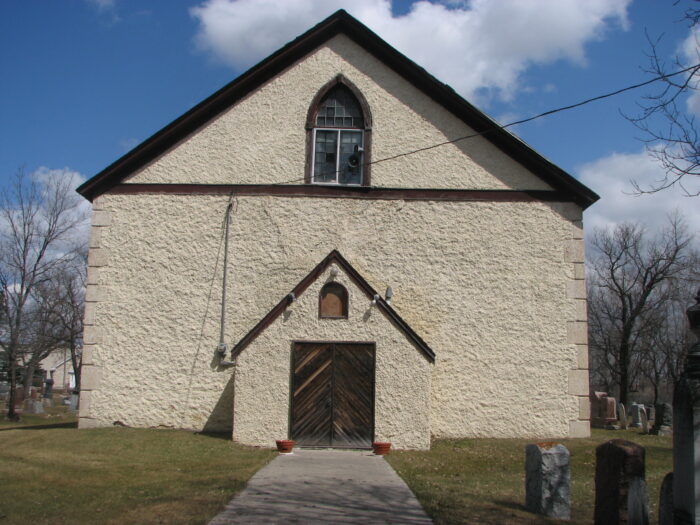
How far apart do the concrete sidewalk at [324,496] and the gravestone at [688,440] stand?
2617 millimetres

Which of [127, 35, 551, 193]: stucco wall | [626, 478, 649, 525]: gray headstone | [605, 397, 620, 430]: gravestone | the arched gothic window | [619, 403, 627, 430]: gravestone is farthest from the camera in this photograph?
[605, 397, 620, 430]: gravestone

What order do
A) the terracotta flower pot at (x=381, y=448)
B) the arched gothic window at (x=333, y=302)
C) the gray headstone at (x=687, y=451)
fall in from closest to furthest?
the gray headstone at (x=687, y=451) → the terracotta flower pot at (x=381, y=448) → the arched gothic window at (x=333, y=302)

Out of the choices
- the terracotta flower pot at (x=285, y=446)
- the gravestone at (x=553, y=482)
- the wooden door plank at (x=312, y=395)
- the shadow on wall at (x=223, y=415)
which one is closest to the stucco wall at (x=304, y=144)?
the wooden door plank at (x=312, y=395)

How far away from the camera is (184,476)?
10.2m

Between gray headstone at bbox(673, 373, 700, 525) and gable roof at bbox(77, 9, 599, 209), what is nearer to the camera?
gray headstone at bbox(673, 373, 700, 525)

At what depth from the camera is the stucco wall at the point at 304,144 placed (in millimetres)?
16016

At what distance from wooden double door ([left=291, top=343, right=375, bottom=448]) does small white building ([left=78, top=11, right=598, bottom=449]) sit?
1.59 metres

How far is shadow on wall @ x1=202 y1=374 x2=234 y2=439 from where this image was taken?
15.2 meters

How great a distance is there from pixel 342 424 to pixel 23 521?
7226 millimetres

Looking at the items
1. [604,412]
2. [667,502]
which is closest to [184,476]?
[667,502]

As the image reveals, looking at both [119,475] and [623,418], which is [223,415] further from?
[623,418]

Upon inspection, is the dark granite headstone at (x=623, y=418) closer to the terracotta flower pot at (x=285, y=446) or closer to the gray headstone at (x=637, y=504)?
the terracotta flower pot at (x=285, y=446)

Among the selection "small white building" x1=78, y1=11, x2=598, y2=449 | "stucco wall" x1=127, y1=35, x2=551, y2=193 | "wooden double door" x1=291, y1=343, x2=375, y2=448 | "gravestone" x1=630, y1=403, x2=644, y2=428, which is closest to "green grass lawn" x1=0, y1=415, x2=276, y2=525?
"wooden double door" x1=291, y1=343, x2=375, y2=448

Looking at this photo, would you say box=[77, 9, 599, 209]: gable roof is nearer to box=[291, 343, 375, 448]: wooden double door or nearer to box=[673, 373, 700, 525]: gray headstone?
box=[291, 343, 375, 448]: wooden double door
